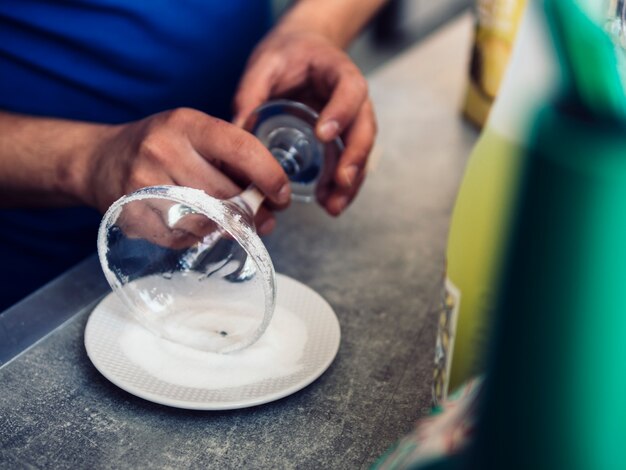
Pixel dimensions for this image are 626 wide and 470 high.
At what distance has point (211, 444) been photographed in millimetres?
458

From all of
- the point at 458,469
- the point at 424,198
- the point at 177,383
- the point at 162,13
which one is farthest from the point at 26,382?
the point at 162,13

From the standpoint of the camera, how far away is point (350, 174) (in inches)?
27.6

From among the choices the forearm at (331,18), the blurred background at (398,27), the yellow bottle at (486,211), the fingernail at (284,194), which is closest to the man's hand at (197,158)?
the fingernail at (284,194)

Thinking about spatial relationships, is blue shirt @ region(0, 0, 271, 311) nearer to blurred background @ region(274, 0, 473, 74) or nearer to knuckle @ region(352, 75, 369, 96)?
knuckle @ region(352, 75, 369, 96)

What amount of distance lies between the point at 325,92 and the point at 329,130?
11 centimetres

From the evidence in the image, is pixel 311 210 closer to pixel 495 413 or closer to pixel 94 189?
pixel 94 189

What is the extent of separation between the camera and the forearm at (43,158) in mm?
680

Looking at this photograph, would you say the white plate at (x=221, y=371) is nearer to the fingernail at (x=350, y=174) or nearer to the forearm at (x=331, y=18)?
the fingernail at (x=350, y=174)

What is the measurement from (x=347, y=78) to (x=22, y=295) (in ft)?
1.64

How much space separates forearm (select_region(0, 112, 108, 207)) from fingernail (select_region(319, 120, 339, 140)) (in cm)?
19

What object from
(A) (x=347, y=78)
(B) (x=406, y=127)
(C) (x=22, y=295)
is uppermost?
(A) (x=347, y=78)

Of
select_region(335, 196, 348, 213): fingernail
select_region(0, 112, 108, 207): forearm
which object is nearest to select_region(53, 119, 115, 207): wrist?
select_region(0, 112, 108, 207): forearm

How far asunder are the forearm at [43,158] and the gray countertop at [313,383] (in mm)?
87

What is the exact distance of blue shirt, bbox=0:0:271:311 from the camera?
35.3 inches
